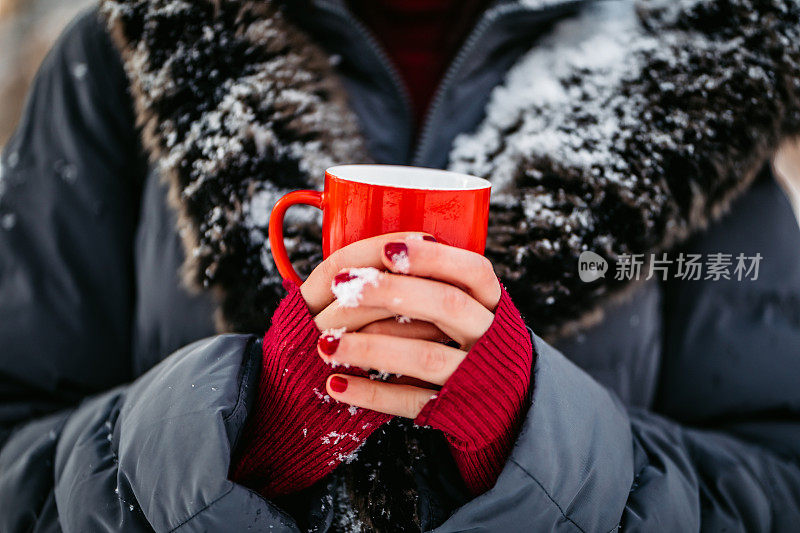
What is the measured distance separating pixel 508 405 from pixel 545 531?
14 cm

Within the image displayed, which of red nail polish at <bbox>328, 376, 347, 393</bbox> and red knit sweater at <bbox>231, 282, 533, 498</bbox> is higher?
red nail polish at <bbox>328, 376, 347, 393</bbox>

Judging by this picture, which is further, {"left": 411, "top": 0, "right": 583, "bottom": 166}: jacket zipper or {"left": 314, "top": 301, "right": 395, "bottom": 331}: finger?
{"left": 411, "top": 0, "right": 583, "bottom": 166}: jacket zipper

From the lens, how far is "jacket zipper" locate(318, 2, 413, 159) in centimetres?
87

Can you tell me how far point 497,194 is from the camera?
2.63ft

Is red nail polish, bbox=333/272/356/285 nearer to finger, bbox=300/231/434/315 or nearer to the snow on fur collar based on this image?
finger, bbox=300/231/434/315

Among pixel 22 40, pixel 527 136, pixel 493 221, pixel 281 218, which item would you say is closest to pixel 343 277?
pixel 281 218

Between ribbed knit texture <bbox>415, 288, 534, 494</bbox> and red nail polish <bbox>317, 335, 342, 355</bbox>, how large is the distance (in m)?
0.10

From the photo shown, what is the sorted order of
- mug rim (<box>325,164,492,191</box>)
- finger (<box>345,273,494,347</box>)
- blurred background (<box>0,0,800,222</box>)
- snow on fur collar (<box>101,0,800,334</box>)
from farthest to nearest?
blurred background (<box>0,0,800,222</box>), snow on fur collar (<box>101,0,800,334</box>), mug rim (<box>325,164,492,191</box>), finger (<box>345,273,494,347</box>)

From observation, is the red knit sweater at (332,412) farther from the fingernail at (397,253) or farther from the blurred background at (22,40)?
the blurred background at (22,40)

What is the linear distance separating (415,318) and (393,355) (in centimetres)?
4

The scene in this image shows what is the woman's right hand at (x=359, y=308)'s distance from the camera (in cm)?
49

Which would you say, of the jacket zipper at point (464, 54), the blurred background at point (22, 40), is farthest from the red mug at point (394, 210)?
the blurred background at point (22, 40)

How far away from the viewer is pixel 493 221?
2.60 ft

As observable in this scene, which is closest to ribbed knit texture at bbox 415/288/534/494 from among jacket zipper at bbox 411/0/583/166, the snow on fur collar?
the snow on fur collar
